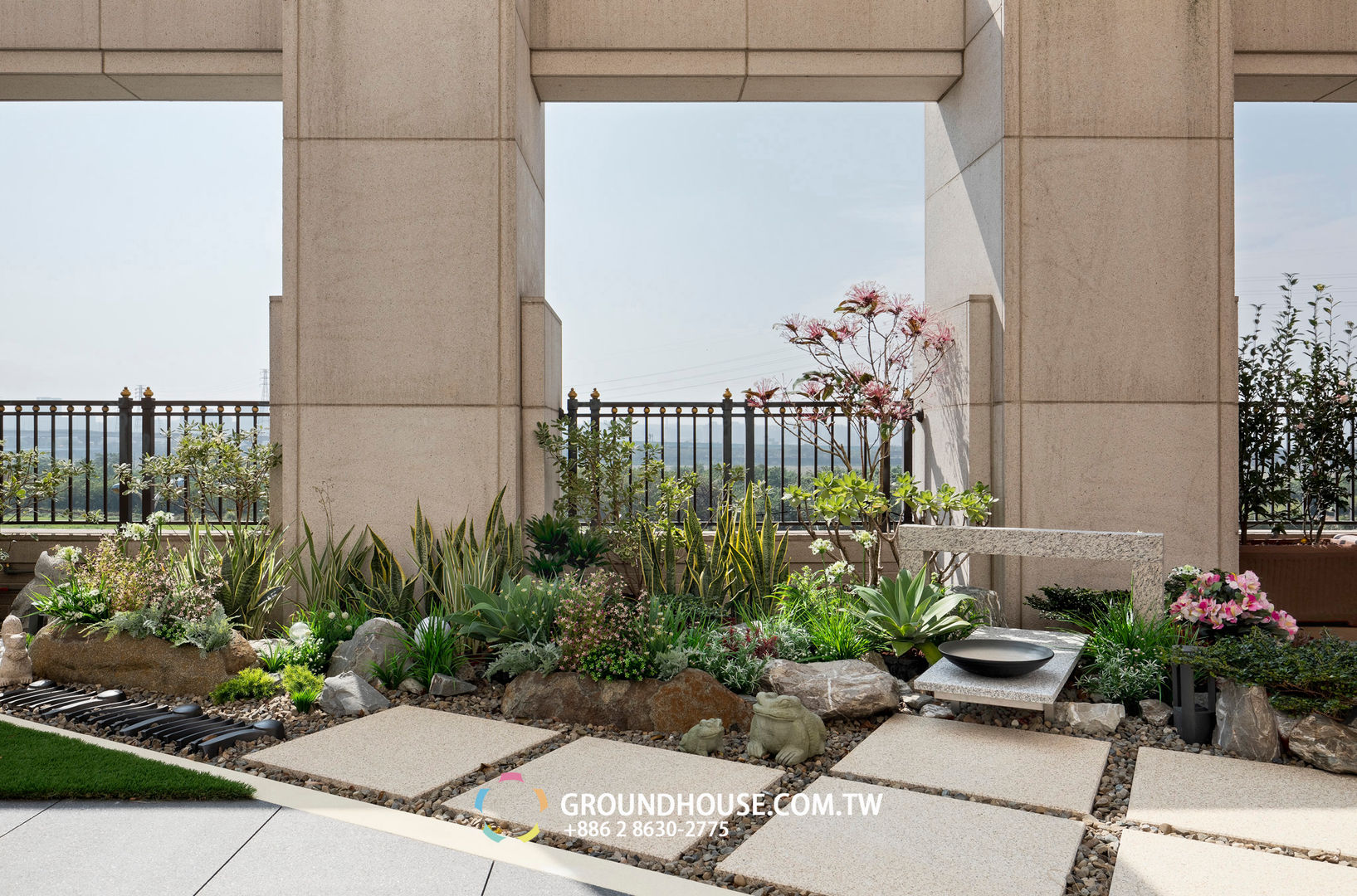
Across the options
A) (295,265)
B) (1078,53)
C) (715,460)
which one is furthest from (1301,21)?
(295,265)

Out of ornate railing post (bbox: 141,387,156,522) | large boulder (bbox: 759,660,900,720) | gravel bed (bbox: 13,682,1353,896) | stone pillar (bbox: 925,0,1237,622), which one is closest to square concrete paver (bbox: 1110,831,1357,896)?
gravel bed (bbox: 13,682,1353,896)

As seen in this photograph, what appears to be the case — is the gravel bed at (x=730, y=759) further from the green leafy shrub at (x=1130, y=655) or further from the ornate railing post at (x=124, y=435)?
the ornate railing post at (x=124, y=435)

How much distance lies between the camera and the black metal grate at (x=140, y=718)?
391 centimetres

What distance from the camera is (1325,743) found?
355 centimetres

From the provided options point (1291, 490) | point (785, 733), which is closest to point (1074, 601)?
point (1291, 490)

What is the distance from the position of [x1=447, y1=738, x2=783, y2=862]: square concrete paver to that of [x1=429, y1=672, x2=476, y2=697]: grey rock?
1094mm

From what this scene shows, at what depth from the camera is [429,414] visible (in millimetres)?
6316

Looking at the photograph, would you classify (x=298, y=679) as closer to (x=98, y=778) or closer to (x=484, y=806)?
(x=98, y=778)

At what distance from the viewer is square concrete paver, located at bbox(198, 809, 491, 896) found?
8.64 feet

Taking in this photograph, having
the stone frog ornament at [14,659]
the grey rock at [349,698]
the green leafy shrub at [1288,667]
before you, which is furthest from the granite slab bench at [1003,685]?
the stone frog ornament at [14,659]

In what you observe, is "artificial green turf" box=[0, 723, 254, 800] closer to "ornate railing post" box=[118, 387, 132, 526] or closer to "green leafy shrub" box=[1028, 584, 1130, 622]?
"ornate railing post" box=[118, 387, 132, 526]

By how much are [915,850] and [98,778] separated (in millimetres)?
3195

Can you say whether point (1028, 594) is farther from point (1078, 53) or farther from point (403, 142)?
point (403, 142)

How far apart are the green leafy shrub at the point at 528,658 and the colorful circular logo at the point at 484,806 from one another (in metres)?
0.96
